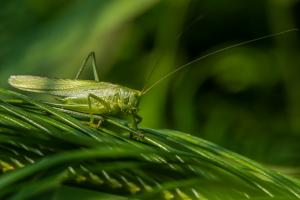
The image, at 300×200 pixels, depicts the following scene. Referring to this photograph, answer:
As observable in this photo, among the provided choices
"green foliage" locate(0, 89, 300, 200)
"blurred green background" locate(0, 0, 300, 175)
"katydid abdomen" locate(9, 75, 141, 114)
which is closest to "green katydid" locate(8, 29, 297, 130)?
"katydid abdomen" locate(9, 75, 141, 114)

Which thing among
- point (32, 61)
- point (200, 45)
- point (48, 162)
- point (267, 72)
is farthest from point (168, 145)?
point (200, 45)

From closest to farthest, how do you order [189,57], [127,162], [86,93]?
[127,162], [86,93], [189,57]

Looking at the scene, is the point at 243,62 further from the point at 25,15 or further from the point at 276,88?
the point at 25,15

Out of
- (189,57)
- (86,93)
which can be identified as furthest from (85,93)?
(189,57)

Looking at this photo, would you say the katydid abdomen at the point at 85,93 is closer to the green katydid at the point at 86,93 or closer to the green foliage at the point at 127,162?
the green katydid at the point at 86,93

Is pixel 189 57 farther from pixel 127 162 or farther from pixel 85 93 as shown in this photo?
pixel 127 162

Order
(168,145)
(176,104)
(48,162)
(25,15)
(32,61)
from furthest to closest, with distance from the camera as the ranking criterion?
(176,104) → (25,15) → (32,61) → (168,145) → (48,162)

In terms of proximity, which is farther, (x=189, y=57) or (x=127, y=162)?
(x=189, y=57)
